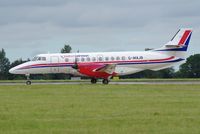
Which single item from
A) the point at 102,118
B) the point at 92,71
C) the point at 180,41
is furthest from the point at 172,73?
the point at 102,118

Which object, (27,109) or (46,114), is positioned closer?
(46,114)

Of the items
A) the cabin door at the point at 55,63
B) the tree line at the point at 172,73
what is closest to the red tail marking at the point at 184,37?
the cabin door at the point at 55,63

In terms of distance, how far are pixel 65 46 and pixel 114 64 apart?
8327 cm

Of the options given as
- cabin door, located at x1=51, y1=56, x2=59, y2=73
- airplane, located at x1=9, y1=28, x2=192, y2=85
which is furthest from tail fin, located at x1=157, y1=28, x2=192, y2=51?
cabin door, located at x1=51, y1=56, x2=59, y2=73

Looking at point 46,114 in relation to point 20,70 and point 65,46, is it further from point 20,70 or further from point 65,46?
point 65,46

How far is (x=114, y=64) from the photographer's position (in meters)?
58.8

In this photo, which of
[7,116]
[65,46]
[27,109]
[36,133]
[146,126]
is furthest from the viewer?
[65,46]

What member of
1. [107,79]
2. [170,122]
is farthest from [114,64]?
[170,122]

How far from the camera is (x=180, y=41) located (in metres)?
62.7

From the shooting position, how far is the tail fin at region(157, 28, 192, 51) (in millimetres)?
61406

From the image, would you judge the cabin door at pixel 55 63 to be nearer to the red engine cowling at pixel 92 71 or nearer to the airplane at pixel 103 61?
the airplane at pixel 103 61

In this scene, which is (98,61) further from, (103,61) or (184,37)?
(184,37)

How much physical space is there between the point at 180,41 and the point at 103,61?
350 inches

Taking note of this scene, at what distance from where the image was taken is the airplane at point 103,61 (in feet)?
195
